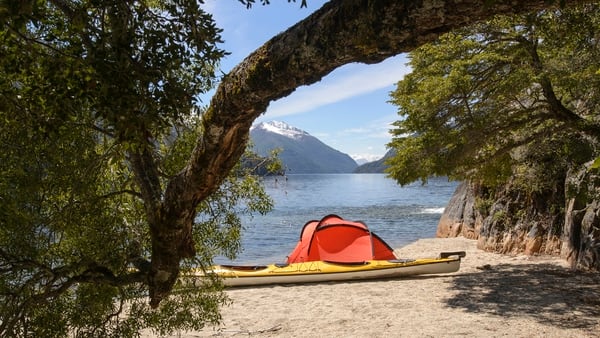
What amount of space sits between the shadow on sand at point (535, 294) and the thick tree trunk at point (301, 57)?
730 cm

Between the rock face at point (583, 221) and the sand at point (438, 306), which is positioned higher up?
the rock face at point (583, 221)

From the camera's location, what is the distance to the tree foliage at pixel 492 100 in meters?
9.69

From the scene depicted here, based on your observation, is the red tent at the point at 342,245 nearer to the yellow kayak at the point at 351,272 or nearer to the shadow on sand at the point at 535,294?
the yellow kayak at the point at 351,272

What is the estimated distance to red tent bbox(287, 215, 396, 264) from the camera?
15.6 m

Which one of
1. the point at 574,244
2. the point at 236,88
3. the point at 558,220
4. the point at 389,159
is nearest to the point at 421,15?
the point at 236,88

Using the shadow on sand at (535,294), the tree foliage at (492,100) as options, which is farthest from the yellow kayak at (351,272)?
the tree foliage at (492,100)

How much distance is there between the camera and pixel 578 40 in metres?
8.69

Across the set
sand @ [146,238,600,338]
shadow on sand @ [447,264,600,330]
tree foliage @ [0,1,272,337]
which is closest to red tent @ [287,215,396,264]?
sand @ [146,238,600,338]

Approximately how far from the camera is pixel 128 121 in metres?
2.49

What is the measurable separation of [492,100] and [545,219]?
5.59m

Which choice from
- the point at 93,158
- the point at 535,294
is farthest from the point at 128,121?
the point at 535,294

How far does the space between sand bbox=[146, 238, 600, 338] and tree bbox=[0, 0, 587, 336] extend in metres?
3.22

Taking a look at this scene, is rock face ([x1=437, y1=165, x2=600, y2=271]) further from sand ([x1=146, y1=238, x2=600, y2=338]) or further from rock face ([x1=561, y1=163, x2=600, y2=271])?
sand ([x1=146, y1=238, x2=600, y2=338])

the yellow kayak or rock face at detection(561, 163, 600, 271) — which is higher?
rock face at detection(561, 163, 600, 271)
